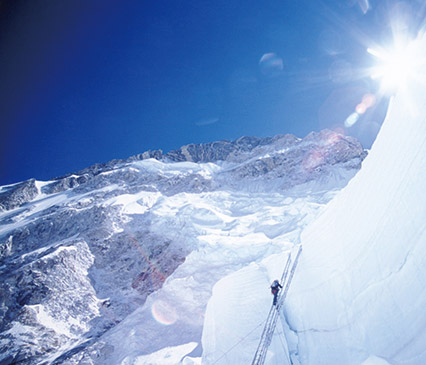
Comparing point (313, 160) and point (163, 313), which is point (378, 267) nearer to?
point (163, 313)

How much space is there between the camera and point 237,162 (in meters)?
114

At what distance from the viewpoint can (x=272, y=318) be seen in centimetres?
834

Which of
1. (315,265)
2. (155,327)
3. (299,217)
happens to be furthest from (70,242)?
(315,265)

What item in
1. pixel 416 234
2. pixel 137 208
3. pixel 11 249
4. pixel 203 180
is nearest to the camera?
pixel 416 234

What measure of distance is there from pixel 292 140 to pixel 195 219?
89.4 m

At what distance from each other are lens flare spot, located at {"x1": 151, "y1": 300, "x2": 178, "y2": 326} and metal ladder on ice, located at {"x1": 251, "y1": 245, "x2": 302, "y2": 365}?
14.7 m

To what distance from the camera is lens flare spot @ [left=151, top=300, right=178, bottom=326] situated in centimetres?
2053

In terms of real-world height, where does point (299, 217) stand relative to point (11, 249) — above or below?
below

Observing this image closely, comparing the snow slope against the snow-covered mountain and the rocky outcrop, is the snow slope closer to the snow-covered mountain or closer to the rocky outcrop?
the snow-covered mountain

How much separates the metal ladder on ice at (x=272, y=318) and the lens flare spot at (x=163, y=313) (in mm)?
14707

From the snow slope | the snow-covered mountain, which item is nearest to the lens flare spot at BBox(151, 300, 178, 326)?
the snow-covered mountain

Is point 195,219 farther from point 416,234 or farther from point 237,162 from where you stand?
point 237,162

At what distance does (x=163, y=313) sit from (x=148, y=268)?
16.2 meters

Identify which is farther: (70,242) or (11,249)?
(11,249)
